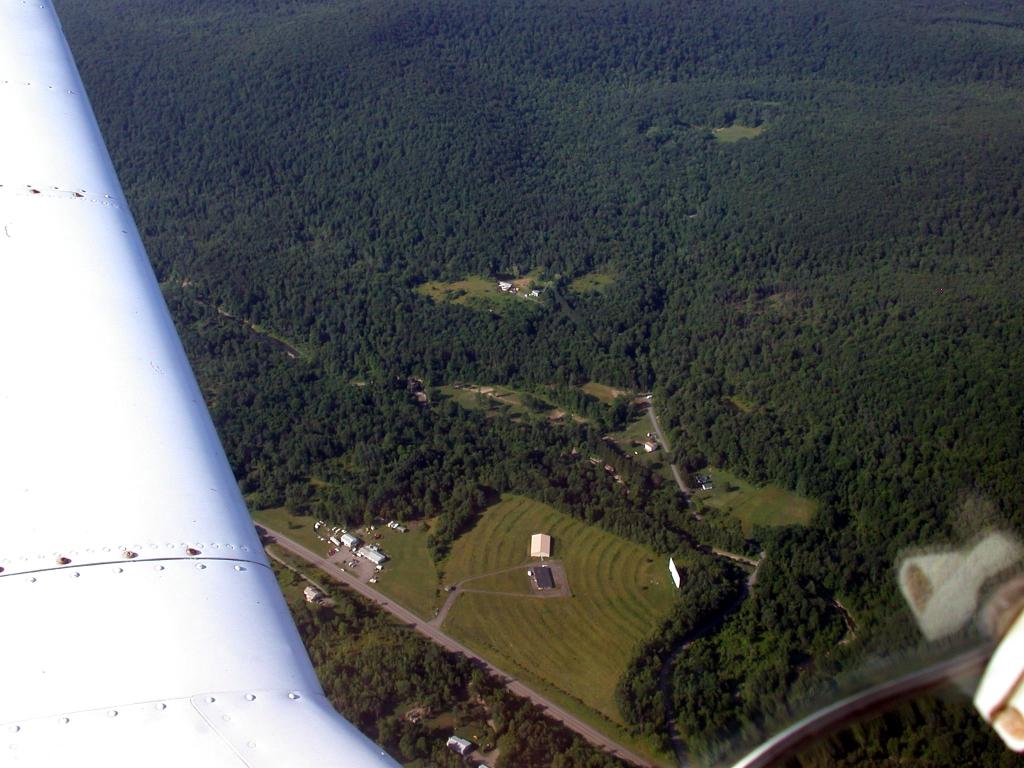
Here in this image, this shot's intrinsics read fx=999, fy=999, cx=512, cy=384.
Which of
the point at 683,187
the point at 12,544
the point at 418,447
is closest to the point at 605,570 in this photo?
the point at 418,447

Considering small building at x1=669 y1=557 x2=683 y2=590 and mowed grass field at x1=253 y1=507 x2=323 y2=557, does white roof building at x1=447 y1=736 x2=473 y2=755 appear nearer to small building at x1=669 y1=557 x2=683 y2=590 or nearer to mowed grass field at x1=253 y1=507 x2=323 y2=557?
small building at x1=669 y1=557 x2=683 y2=590

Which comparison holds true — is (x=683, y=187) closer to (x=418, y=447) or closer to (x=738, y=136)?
(x=738, y=136)

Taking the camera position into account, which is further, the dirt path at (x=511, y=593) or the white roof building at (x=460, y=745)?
the dirt path at (x=511, y=593)

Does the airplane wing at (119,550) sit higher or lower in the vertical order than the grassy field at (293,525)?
higher

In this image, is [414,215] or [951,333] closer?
[951,333]

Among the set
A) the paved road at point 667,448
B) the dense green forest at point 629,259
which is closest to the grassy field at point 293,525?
the dense green forest at point 629,259

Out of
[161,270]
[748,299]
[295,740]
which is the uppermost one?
[295,740]

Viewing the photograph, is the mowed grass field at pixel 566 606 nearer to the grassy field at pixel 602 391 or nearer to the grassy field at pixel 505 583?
the grassy field at pixel 505 583
